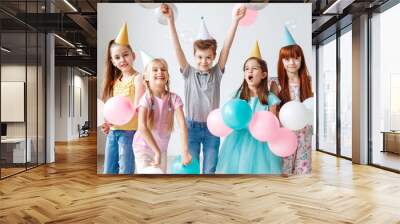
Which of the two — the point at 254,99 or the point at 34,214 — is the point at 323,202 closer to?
the point at 254,99

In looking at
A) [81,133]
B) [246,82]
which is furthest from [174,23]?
[81,133]

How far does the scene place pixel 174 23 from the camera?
6.30 m

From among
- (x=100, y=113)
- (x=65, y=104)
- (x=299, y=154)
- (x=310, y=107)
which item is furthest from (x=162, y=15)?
(x=65, y=104)

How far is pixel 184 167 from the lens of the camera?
6238 millimetres

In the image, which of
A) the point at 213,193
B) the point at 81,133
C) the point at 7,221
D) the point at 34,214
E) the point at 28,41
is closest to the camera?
the point at 7,221

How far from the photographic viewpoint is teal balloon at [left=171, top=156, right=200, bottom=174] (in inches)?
245

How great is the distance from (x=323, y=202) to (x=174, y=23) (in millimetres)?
3593

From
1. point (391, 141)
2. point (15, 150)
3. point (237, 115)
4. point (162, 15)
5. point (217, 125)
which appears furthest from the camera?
point (391, 141)

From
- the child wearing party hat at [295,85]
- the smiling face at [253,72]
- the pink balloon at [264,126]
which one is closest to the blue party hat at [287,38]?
the child wearing party hat at [295,85]

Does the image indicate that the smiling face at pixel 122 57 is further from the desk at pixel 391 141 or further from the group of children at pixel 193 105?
the desk at pixel 391 141

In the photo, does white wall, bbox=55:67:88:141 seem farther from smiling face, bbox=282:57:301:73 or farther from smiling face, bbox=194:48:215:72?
smiling face, bbox=282:57:301:73

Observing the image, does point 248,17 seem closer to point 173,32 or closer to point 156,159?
point 173,32

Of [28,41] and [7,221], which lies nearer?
[7,221]

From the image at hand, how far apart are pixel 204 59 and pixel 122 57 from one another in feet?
4.39
